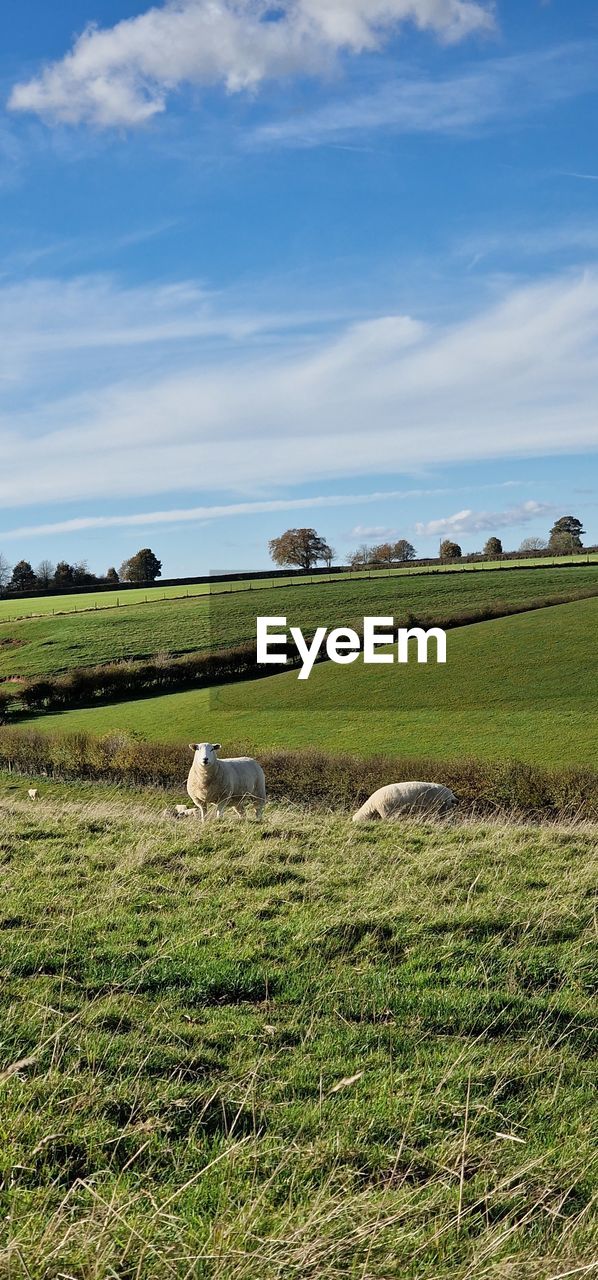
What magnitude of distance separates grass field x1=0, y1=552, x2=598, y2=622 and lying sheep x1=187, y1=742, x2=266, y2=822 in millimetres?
78441

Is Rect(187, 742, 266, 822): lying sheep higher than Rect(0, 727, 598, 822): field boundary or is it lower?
higher

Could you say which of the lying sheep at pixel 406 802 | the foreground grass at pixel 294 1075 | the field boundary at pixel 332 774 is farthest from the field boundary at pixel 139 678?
the foreground grass at pixel 294 1075

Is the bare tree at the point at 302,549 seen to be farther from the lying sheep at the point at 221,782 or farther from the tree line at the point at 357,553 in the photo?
the lying sheep at the point at 221,782

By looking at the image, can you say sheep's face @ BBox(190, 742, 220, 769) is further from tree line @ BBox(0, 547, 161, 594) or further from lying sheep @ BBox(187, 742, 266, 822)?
tree line @ BBox(0, 547, 161, 594)

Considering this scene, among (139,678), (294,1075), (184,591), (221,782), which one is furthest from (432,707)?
(184,591)

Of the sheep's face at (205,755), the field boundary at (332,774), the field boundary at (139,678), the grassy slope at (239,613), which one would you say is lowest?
the field boundary at (332,774)

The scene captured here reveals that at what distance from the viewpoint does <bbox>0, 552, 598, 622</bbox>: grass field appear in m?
103

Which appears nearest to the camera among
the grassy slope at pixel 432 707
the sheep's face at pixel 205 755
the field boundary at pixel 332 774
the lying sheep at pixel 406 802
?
the sheep's face at pixel 205 755

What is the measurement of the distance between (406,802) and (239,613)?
64.0 m

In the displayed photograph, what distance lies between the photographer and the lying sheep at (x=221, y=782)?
19.0m

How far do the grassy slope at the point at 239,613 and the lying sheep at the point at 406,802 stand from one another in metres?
52.2

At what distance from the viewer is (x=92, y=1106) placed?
504cm

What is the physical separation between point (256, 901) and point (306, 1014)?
2862 millimetres

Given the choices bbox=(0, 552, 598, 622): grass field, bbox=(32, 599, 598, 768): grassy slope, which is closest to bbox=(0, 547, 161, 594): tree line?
bbox=(0, 552, 598, 622): grass field
